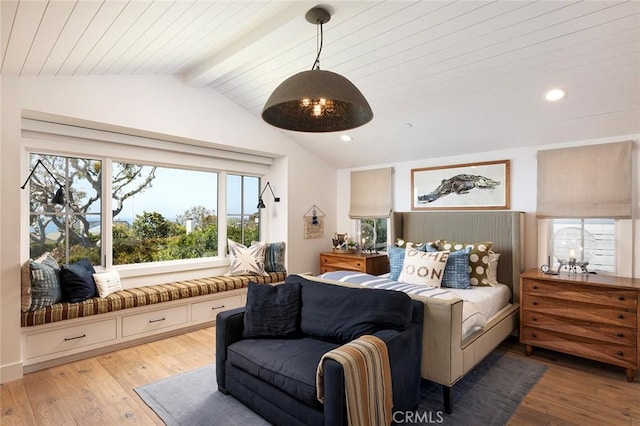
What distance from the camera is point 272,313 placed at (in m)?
2.50

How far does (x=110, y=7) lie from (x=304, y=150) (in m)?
3.38

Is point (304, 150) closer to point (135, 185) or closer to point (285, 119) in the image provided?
point (135, 185)

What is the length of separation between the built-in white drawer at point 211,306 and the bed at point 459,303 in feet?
7.36

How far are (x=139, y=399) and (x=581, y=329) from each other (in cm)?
360

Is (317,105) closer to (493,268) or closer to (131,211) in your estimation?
(493,268)

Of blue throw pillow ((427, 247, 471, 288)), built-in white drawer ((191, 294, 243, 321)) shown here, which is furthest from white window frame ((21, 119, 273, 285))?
blue throw pillow ((427, 247, 471, 288))

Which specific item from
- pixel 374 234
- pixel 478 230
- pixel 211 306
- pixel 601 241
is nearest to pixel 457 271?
pixel 478 230

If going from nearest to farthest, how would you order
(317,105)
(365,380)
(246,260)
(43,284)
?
(365,380)
(317,105)
(43,284)
(246,260)

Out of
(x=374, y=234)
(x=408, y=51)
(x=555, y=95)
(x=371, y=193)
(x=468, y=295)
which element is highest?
(x=408, y=51)

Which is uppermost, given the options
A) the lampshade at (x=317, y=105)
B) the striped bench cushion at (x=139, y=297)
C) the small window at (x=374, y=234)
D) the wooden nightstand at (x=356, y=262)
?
the lampshade at (x=317, y=105)

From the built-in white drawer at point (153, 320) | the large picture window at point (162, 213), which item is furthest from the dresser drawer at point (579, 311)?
the large picture window at point (162, 213)

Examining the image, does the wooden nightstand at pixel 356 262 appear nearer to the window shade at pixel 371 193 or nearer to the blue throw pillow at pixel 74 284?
the window shade at pixel 371 193

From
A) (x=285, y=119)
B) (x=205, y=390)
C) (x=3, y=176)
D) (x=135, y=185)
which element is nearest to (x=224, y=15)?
(x=285, y=119)

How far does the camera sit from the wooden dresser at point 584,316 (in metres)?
2.72
